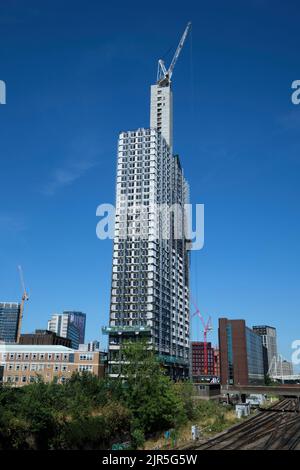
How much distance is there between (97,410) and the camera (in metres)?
78.8

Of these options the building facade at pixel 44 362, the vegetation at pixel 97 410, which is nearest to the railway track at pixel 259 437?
the vegetation at pixel 97 410

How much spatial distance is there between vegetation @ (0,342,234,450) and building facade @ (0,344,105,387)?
171 feet

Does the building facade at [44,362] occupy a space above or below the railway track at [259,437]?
above

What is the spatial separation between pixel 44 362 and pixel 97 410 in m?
74.3

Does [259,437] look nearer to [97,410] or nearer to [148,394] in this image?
[148,394]

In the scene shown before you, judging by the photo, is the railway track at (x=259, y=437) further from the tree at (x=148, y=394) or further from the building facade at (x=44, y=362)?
the building facade at (x=44, y=362)

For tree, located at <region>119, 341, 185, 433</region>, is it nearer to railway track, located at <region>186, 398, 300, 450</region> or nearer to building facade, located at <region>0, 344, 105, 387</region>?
railway track, located at <region>186, 398, 300, 450</region>

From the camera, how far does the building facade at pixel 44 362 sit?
145 m

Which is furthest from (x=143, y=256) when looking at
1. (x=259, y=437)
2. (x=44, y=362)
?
(x=259, y=437)

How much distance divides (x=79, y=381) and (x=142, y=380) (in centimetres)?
1523

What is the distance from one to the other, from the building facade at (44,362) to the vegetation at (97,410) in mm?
51976
